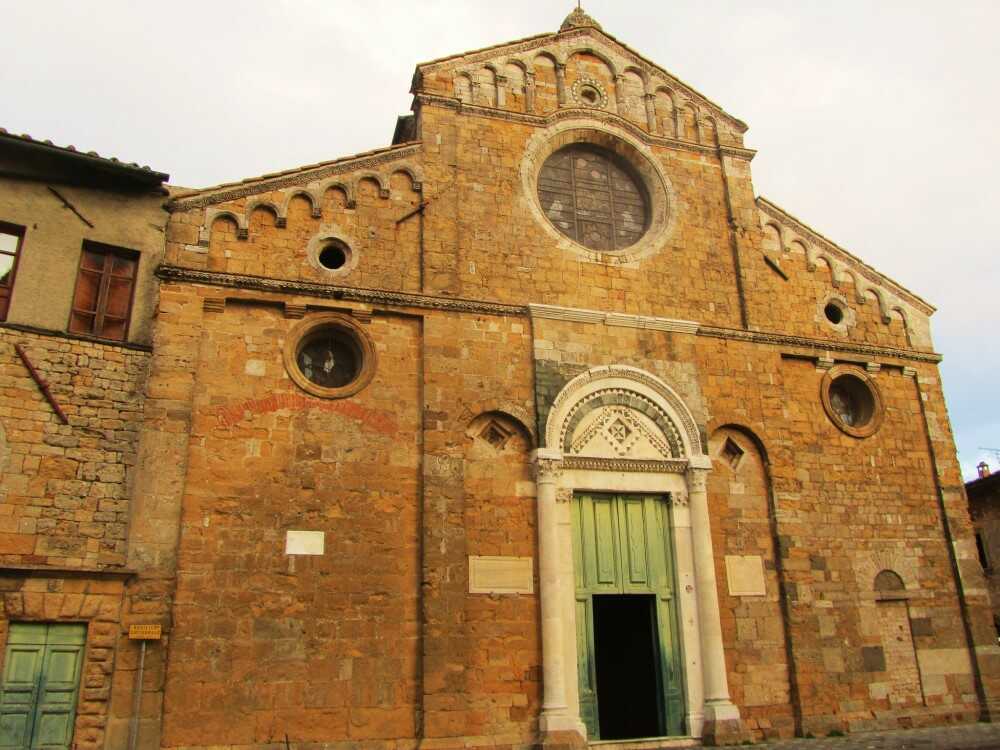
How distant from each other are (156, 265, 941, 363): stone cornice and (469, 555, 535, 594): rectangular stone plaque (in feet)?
11.9

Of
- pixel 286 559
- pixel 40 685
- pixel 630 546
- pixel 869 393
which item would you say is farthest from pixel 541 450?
pixel 40 685

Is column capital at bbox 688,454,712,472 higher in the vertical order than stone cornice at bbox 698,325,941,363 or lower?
lower

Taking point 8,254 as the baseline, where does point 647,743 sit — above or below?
below

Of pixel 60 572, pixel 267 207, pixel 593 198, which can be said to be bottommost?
pixel 60 572

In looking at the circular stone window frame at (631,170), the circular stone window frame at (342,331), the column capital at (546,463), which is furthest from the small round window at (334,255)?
the column capital at (546,463)

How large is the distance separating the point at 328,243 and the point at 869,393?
9.41 metres

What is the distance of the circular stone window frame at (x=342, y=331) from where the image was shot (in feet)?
38.3

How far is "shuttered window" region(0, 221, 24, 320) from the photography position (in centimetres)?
1070

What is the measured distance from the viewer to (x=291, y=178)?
12.6m

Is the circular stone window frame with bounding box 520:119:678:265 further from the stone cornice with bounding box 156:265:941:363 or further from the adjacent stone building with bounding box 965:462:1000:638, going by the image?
the adjacent stone building with bounding box 965:462:1000:638

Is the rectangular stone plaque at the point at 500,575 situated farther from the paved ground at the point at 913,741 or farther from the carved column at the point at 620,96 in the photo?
the carved column at the point at 620,96

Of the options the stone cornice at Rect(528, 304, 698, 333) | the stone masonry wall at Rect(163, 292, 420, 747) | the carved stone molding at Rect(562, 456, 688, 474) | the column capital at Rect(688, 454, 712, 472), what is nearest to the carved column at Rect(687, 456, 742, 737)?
the column capital at Rect(688, 454, 712, 472)

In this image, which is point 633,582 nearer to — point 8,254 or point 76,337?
point 76,337

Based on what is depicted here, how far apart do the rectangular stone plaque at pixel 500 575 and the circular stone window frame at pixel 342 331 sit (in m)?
2.88
